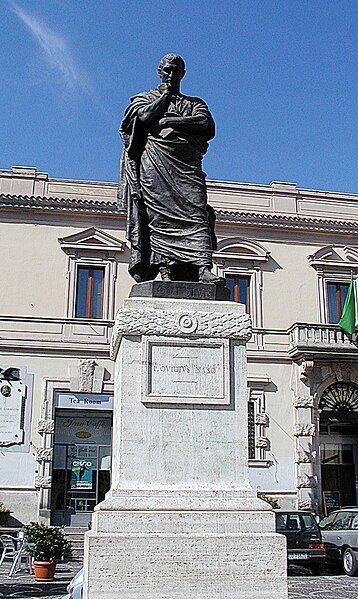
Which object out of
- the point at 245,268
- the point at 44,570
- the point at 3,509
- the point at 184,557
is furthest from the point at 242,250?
the point at 184,557

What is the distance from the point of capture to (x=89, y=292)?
1026 inches

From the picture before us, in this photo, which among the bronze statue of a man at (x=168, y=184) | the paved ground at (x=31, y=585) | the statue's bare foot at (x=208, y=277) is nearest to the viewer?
the statue's bare foot at (x=208, y=277)

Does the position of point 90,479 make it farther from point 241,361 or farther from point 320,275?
point 241,361

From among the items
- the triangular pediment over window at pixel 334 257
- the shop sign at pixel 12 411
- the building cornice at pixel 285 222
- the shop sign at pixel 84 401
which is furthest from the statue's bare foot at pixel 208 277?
the triangular pediment over window at pixel 334 257

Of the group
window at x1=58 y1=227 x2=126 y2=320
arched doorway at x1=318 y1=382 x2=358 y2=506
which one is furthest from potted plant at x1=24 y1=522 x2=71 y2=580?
arched doorway at x1=318 y1=382 x2=358 y2=506


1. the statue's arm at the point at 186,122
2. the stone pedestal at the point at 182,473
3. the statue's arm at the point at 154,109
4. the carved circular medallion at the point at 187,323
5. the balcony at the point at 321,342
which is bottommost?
the stone pedestal at the point at 182,473

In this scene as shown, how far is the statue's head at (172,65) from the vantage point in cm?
739

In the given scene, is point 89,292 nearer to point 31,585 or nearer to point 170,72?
point 31,585

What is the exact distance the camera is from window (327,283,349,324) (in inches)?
1082

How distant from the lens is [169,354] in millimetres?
6266

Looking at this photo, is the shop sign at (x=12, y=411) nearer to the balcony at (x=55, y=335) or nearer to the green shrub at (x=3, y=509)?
the balcony at (x=55, y=335)

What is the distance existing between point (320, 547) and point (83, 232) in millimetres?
14194

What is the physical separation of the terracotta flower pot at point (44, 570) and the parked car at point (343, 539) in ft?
21.7

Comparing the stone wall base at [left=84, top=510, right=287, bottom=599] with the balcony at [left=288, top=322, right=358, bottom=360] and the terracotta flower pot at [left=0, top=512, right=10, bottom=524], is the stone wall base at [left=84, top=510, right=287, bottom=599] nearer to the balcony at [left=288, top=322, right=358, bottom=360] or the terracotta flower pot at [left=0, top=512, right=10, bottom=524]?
the terracotta flower pot at [left=0, top=512, right=10, bottom=524]
